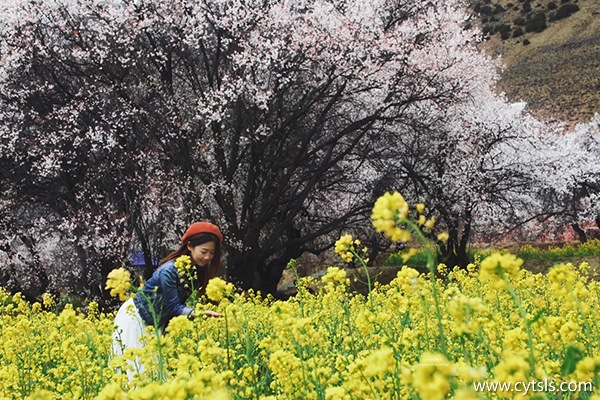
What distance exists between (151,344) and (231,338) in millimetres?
2142

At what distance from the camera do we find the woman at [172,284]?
4523mm

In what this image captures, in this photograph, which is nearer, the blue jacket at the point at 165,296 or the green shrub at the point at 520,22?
the blue jacket at the point at 165,296

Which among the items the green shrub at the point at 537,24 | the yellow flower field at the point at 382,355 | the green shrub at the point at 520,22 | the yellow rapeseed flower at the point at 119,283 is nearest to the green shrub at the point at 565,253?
the yellow flower field at the point at 382,355

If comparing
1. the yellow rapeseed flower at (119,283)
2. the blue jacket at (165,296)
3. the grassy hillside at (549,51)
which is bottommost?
the yellow rapeseed flower at (119,283)

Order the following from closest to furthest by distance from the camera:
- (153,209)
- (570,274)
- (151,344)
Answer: (570,274)
(151,344)
(153,209)

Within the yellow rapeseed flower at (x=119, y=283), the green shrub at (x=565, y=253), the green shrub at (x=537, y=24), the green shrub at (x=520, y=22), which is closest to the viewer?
the yellow rapeseed flower at (x=119, y=283)

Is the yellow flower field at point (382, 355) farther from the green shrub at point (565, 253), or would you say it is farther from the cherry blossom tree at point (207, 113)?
the green shrub at point (565, 253)

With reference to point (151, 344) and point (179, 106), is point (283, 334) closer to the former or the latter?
point (151, 344)

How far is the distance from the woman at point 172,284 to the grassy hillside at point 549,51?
36.6 metres

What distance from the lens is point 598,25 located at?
58.2 metres

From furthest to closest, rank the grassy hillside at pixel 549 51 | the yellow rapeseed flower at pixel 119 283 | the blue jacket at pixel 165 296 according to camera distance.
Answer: the grassy hillside at pixel 549 51 < the blue jacket at pixel 165 296 < the yellow rapeseed flower at pixel 119 283

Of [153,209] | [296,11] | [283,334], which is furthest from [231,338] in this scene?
[296,11]

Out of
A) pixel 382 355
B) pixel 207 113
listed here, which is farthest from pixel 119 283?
pixel 207 113

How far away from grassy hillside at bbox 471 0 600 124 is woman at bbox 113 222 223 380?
36.6m
